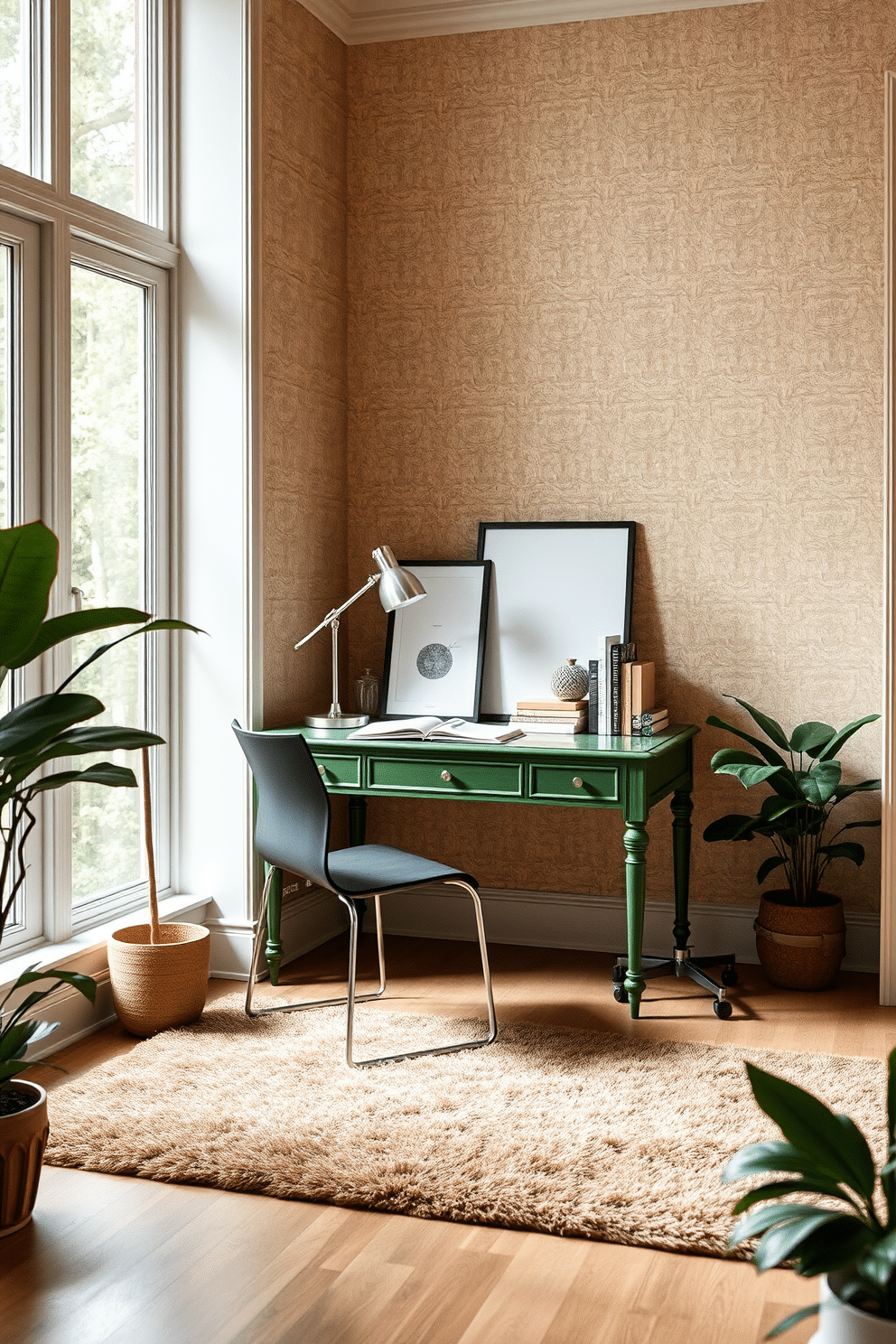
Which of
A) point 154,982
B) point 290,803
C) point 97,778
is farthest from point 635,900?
point 97,778

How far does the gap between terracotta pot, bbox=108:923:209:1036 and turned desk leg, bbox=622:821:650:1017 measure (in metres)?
1.11

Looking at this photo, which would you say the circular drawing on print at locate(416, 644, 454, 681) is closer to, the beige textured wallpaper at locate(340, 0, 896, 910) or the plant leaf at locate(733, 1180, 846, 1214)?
the beige textured wallpaper at locate(340, 0, 896, 910)

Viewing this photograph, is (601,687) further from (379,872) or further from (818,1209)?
(818,1209)

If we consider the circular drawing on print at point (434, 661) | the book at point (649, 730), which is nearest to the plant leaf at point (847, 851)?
the book at point (649, 730)

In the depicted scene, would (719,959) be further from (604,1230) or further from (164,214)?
(164,214)

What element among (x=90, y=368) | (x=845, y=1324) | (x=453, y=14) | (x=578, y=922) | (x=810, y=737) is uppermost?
(x=453, y=14)

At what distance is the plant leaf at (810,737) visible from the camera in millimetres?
3588

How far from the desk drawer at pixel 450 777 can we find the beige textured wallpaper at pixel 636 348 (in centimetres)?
48

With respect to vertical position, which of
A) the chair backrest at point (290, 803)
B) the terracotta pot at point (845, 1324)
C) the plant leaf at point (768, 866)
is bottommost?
the terracotta pot at point (845, 1324)

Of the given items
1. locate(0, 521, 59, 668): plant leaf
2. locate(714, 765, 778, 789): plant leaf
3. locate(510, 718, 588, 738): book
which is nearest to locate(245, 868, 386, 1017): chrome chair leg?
locate(510, 718, 588, 738): book

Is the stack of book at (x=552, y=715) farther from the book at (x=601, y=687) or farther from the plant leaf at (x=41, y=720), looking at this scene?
the plant leaf at (x=41, y=720)

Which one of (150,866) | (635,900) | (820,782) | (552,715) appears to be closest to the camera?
(150,866)

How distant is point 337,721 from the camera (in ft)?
12.1

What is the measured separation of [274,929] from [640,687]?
1251 mm
